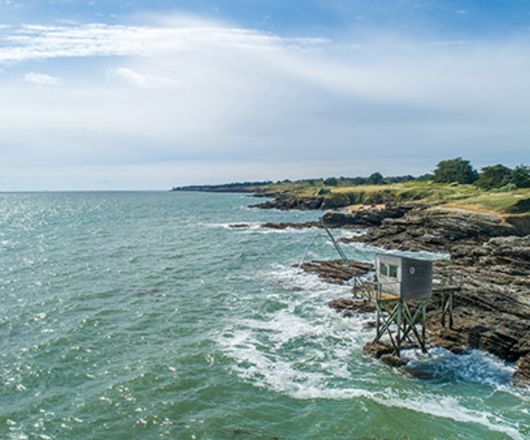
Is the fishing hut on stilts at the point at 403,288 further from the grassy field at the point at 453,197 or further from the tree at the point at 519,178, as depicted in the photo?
the tree at the point at 519,178

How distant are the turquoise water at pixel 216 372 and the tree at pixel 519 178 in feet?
229

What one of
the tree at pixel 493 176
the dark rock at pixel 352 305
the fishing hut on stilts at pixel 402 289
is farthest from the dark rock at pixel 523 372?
the tree at pixel 493 176

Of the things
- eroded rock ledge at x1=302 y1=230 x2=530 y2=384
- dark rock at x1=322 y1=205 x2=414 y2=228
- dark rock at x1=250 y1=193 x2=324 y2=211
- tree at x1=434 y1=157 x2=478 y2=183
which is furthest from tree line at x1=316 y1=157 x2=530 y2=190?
eroded rock ledge at x1=302 y1=230 x2=530 y2=384

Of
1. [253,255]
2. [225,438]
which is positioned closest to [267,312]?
[225,438]

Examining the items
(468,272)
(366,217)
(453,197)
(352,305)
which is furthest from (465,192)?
(352,305)

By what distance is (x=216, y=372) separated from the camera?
78.8 feet

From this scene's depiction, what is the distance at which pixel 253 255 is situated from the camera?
58625 mm

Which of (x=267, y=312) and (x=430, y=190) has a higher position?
(x=430, y=190)

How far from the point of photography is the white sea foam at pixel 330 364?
2083 centimetres

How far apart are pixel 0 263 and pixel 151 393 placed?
4179cm

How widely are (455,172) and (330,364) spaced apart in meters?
120

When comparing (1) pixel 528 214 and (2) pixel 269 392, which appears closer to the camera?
(2) pixel 269 392

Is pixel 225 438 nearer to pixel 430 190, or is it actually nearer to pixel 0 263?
pixel 0 263

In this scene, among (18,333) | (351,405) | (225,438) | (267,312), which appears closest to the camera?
(225,438)
